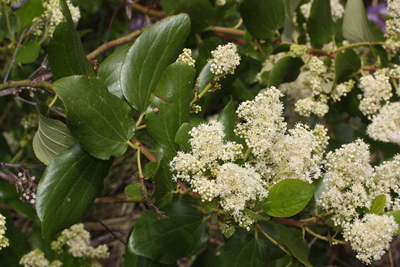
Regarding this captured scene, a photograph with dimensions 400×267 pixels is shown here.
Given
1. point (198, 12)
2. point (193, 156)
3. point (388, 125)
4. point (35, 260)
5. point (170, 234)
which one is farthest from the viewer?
point (198, 12)

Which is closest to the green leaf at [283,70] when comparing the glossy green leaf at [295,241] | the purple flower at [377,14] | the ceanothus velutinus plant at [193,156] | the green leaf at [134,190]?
the ceanothus velutinus plant at [193,156]

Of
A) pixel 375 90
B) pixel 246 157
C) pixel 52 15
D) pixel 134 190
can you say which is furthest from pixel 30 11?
pixel 375 90

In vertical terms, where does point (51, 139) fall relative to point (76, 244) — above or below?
above

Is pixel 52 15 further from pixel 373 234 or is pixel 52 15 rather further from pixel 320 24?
pixel 373 234

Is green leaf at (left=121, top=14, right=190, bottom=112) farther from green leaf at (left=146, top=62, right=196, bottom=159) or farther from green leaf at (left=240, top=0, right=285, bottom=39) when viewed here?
green leaf at (left=240, top=0, right=285, bottom=39)

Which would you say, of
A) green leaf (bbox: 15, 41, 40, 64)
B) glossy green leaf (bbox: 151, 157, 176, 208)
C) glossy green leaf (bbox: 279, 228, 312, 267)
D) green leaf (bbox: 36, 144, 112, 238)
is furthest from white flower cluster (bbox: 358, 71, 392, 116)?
Result: green leaf (bbox: 15, 41, 40, 64)

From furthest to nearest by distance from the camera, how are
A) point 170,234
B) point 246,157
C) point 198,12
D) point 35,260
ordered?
point 198,12 → point 35,260 → point 170,234 → point 246,157

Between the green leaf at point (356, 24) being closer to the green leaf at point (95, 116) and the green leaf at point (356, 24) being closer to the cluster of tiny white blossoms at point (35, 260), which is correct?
the green leaf at point (95, 116)
